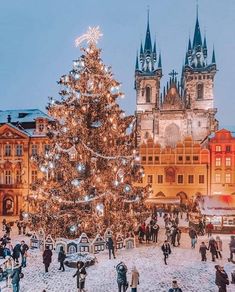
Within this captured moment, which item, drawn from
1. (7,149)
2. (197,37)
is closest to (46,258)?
(7,149)

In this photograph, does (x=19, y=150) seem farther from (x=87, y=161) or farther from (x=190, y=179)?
(x=190, y=179)

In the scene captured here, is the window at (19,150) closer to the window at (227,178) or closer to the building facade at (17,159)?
the building facade at (17,159)

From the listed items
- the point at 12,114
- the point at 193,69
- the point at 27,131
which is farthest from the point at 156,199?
the point at 193,69

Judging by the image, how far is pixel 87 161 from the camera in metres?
23.4

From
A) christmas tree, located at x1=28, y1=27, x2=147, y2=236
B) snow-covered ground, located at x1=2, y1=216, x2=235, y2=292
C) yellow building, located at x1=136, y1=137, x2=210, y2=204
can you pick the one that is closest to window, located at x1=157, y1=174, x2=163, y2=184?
yellow building, located at x1=136, y1=137, x2=210, y2=204

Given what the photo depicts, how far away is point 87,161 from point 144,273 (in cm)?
823

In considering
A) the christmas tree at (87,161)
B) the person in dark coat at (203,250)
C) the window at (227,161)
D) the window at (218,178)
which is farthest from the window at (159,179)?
the person in dark coat at (203,250)

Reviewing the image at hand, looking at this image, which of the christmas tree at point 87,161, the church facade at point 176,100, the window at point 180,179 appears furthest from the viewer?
the church facade at point 176,100

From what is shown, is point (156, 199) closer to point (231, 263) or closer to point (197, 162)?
point (197, 162)

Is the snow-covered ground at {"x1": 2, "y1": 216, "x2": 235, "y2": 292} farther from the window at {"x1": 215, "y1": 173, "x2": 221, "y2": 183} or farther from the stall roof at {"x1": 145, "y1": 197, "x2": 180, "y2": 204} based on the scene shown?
the window at {"x1": 215, "y1": 173, "x2": 221, "y2": 183}

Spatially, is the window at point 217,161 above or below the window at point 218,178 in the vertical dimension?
above

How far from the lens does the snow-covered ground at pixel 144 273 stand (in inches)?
628

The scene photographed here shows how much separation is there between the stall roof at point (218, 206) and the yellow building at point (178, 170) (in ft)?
41.3

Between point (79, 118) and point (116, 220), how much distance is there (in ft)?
23.0
